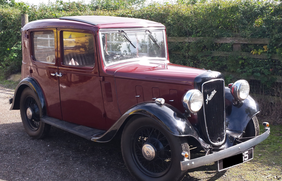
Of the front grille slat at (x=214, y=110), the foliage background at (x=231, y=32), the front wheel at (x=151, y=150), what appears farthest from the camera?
the foliage background at (x=231, y=32)

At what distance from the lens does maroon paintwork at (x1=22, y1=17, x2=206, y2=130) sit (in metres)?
3.10

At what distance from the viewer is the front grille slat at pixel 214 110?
9.68ft

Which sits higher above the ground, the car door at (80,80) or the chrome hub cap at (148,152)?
the car door at (80,80)

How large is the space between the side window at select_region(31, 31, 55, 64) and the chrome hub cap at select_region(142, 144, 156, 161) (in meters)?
2.06

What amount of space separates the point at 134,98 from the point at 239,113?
1308 mm

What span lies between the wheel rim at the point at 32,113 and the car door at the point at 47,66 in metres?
0.36

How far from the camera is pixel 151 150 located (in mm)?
2816

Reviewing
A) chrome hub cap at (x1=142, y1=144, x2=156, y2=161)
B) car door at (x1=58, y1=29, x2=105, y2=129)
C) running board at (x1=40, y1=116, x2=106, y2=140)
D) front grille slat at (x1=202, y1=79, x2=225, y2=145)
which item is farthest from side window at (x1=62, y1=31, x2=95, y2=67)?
front grille slat at (x1=202, y1=79, x2=225, y2=145)

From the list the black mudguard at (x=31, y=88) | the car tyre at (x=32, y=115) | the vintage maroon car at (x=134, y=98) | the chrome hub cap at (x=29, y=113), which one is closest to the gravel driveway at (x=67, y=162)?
the car tyre at (x=32, y=115)

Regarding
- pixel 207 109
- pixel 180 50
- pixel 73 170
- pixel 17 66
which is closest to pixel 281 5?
pixel 180 50

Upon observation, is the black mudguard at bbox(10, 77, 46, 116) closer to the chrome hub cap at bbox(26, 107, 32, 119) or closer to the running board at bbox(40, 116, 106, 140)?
the running board at bbox(40, 116, 106, 140)

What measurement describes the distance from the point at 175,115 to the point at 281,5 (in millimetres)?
3686

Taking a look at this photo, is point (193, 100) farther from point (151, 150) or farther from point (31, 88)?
point (31, 88)

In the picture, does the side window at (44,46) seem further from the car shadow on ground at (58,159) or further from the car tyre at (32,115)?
the car shadow on ground at (58,159)
